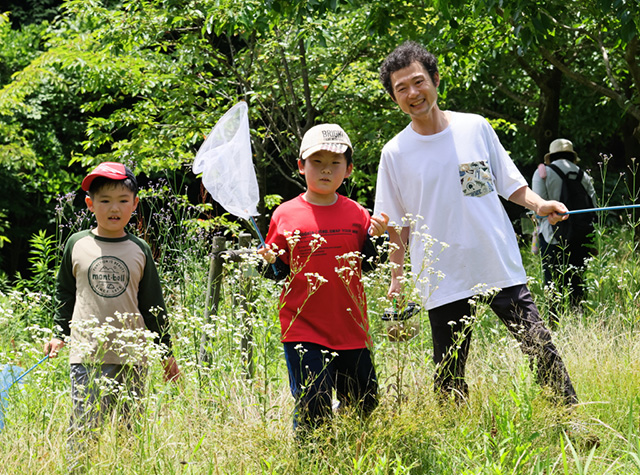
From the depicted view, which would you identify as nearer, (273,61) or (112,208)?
(112,208)

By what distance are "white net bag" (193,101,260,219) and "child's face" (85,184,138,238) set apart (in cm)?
32

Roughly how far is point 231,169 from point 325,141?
0.43 metres

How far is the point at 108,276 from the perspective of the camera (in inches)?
112

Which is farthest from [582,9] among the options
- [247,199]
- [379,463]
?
[379,463]

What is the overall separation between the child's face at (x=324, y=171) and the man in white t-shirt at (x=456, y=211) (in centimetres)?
25

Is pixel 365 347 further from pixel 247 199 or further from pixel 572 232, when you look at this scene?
pixel 572 232

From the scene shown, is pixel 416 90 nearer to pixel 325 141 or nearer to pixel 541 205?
pixel 325 141

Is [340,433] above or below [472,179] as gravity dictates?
below

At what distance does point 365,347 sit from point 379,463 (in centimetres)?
62

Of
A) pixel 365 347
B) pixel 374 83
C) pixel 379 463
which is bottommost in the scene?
pixel 379 463

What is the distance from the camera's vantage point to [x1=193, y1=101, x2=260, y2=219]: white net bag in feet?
9.86

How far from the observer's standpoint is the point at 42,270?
493 centimetres

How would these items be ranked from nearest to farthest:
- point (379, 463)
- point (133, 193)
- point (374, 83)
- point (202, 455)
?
point (379, 463), point (202, 455), point (133, 193), point (374, 83)

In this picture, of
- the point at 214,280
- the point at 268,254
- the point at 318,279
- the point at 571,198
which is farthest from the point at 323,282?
the point at 571,198
